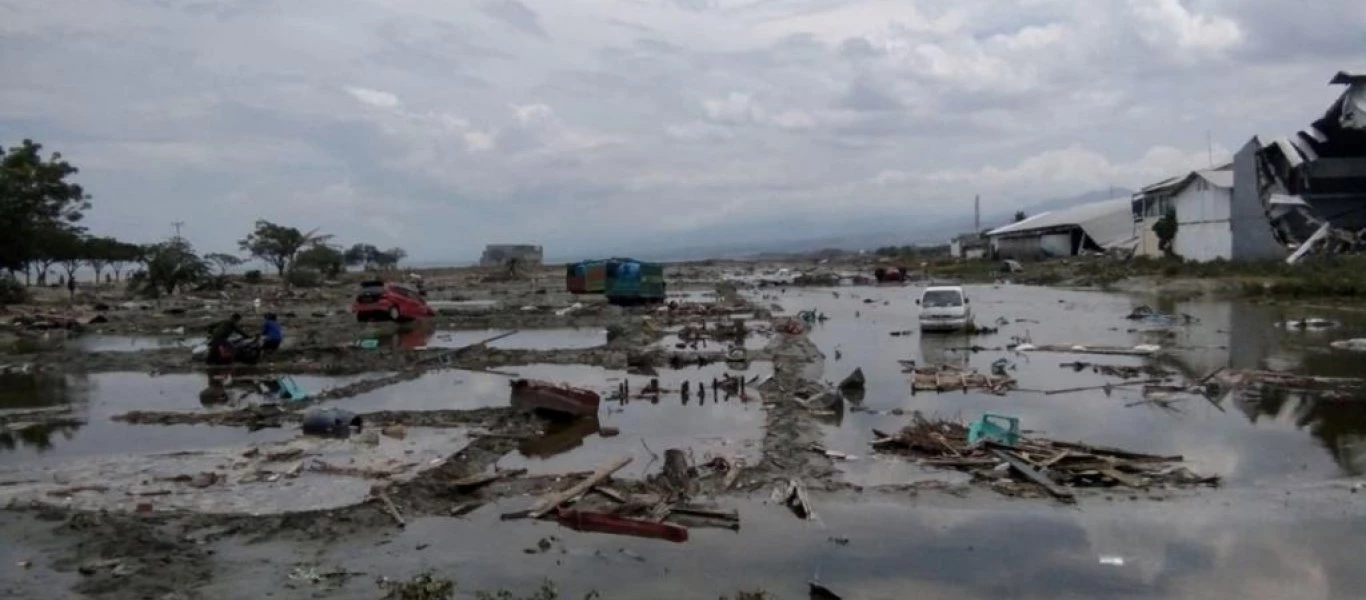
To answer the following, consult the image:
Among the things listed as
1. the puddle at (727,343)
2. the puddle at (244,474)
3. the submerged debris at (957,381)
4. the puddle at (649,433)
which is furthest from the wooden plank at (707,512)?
the puddle at (727,343)

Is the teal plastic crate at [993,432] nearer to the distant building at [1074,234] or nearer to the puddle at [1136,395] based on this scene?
the puddle at [1136,395]

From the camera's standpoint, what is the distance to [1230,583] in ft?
33.6

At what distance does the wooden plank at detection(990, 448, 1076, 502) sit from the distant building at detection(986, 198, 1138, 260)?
73112mm

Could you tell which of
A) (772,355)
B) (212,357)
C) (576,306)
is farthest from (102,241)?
(772,355)

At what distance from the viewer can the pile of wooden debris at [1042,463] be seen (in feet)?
45.4

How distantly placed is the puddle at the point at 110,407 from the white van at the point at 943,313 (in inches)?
704

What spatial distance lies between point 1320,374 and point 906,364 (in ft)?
29.1

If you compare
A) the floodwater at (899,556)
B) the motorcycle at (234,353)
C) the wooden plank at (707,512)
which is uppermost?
the motorcycle at (234,353)

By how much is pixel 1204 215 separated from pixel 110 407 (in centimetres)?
5968

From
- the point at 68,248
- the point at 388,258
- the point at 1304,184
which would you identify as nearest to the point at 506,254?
the point at 388,258

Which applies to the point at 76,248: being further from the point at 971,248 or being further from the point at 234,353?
the point at 971,248

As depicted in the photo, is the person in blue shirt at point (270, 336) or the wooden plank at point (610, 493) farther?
the person in blue shirt at point (270, 336)

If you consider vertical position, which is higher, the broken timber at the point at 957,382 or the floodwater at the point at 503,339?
the floodwater at the point at 503,339

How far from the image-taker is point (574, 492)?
13102 millimetres
